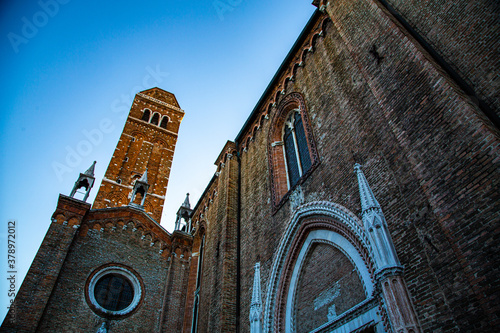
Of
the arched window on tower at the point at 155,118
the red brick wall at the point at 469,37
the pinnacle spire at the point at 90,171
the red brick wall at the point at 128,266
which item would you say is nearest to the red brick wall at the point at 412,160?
the red brick wall at the point at 469,37

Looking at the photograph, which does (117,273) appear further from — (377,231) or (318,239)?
(377,231)

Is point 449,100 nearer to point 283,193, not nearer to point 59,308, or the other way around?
point 283,193

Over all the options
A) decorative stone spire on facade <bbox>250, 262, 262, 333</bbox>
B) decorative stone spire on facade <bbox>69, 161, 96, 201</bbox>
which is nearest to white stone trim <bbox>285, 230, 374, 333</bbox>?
decorative stone spire on facade <bbox>250, 262, 262, 333</bbox>

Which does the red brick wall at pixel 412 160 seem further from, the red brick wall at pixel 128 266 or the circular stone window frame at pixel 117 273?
the circular stone window frame at pixel 117 273

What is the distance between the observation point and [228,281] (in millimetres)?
10898

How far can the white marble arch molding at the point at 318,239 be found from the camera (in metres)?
6.32

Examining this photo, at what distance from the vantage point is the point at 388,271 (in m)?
5.11

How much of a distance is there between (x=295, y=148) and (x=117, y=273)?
372 inches

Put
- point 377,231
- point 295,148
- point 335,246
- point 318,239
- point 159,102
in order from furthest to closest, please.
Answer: point 159,102 < point 295,148 < point 318,239 < point 335,246 < point 377,231

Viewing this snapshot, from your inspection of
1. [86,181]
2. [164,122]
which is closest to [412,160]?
[86,181]

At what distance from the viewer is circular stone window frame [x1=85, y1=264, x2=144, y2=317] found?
12774mm

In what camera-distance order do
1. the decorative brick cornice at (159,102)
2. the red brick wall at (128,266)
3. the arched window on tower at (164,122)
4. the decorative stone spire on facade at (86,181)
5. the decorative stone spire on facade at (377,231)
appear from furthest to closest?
the decorative brick cornice at (159,102) < the arched window on tower at (164,122) < the decorative stone spire on facade at (86,181) < the red brick wall at (128,266) < the decorative stone spire on facade at (377,231)

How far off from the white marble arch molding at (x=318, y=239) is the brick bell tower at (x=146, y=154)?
40.4 ft

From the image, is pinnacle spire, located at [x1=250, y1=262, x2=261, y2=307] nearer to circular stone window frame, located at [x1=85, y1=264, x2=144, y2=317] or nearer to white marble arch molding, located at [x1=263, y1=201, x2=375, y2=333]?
white marble arch molding, located at [x1=263, y1=201, x2=375, y2=333]
